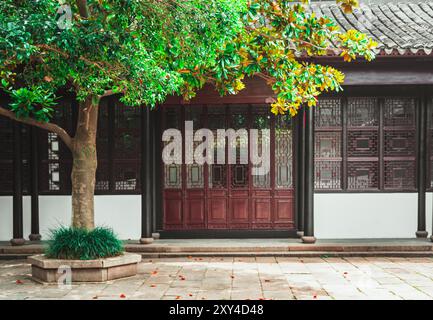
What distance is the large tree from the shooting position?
6.27m

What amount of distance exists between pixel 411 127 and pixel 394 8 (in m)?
3.29

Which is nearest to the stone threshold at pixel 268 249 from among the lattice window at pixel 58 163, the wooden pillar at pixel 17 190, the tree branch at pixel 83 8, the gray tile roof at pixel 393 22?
the wooden pillar at pixel 17 190

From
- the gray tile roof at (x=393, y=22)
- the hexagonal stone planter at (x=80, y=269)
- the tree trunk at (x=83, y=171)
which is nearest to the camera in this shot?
the hexagonal stone planter at (x=80, y=269)

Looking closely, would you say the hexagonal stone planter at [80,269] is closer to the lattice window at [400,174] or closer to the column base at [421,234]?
the lattice window at [400,174]

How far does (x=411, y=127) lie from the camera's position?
10.7 meters

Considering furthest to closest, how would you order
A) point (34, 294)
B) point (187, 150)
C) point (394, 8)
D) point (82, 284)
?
point (394, 8) → point (187, 150) → point (82, 284) → point (34, 294)

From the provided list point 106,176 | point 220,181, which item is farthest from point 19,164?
point 220,181

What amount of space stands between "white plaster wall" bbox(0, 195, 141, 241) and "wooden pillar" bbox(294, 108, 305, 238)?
323 cm

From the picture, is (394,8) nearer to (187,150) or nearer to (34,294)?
(187,150)

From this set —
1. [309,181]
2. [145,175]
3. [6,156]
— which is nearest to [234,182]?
[309,181]

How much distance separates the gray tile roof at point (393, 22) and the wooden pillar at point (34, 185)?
6719 mm

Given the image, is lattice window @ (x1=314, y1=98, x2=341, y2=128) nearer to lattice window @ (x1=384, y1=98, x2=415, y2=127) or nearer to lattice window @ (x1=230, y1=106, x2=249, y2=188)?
lattice window @ (x1=384, y1=98, x2=415, y2=127)

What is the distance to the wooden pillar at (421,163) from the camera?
10.5 metres

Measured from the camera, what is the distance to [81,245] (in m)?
7.69
